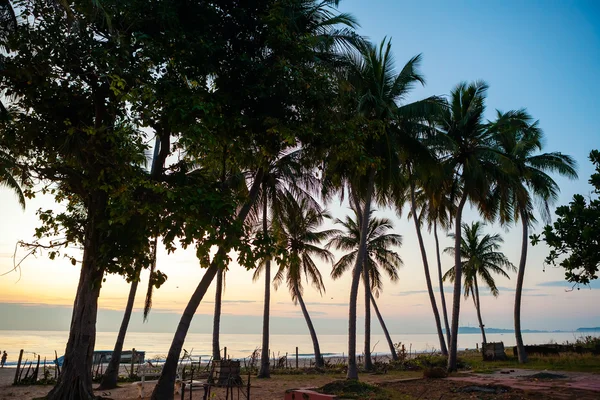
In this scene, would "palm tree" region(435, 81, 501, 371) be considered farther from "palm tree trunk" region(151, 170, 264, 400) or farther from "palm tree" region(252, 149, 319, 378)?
"palm tree trunk" region(151, 170, 264, 400)

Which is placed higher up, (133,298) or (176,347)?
(133,298)

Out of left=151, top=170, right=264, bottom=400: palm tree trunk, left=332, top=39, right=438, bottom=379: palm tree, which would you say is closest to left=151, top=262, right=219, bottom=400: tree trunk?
left=151, top=170, right=264, bottom=400: palm tree trunk

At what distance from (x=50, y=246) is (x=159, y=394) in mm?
4177

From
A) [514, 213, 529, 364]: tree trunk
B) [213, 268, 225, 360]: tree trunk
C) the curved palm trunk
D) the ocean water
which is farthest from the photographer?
the ocean water

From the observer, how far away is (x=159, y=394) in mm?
11195

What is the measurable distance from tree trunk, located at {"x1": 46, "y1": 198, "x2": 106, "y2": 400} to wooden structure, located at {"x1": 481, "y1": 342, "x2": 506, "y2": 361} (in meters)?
20.6

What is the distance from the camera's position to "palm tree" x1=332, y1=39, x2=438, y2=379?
16984 mm

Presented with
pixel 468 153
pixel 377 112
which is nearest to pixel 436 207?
pixel 468 153

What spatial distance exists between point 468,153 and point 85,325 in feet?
54.6

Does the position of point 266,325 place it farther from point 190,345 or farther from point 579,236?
point 190,345

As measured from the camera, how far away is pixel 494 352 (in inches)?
997

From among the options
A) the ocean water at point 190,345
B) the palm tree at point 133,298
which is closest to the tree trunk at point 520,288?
the ocean water at point 190,345

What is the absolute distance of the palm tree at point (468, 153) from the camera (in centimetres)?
2100

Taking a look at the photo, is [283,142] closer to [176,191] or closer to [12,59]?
[176,191]
